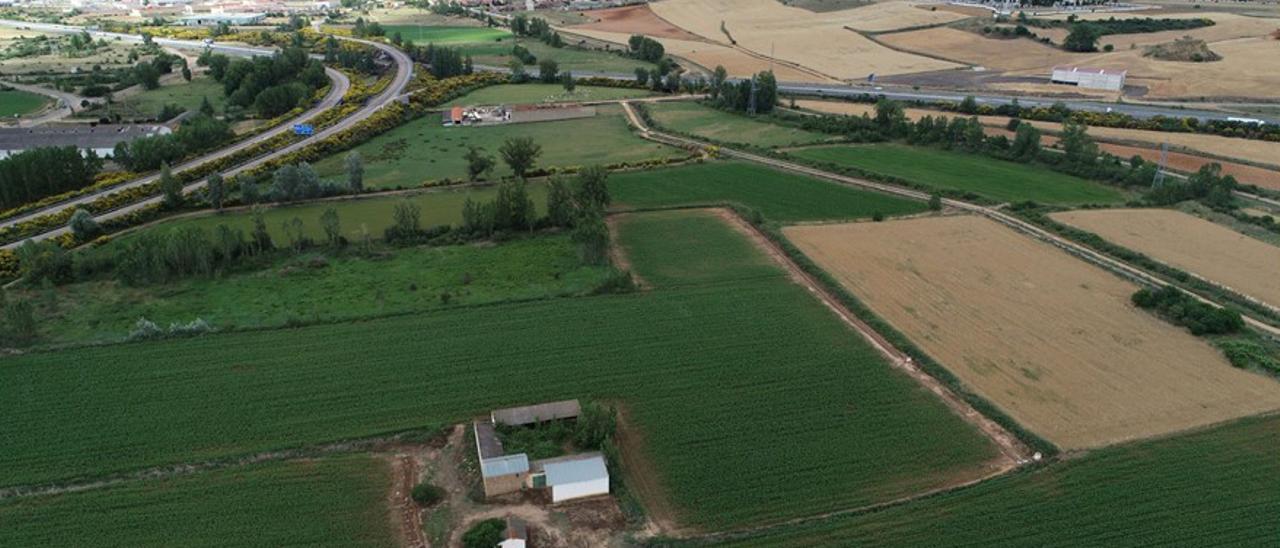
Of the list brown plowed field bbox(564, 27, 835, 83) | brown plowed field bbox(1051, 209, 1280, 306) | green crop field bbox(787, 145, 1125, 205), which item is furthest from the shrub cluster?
brown plowed field bbox(564, 27, 835, 83)

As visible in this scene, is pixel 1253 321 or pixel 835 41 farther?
pixel 835 41

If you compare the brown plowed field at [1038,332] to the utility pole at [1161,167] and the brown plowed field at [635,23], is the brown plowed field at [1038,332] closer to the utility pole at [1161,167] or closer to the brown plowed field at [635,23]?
the utility pole at [1161,167]

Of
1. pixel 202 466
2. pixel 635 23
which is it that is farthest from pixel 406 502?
pixel 635 23

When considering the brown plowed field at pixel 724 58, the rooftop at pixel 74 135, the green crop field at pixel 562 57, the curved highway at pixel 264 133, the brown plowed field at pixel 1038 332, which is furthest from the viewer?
the green crop field at pixel 562 57

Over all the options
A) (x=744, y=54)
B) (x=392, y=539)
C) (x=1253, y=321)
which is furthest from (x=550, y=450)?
(x=744, y=54)

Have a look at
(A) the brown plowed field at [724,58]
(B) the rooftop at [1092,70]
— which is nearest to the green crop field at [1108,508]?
(A) the brown plowed field at [724,58]

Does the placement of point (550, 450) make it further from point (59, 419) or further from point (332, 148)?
point (332, 148)
